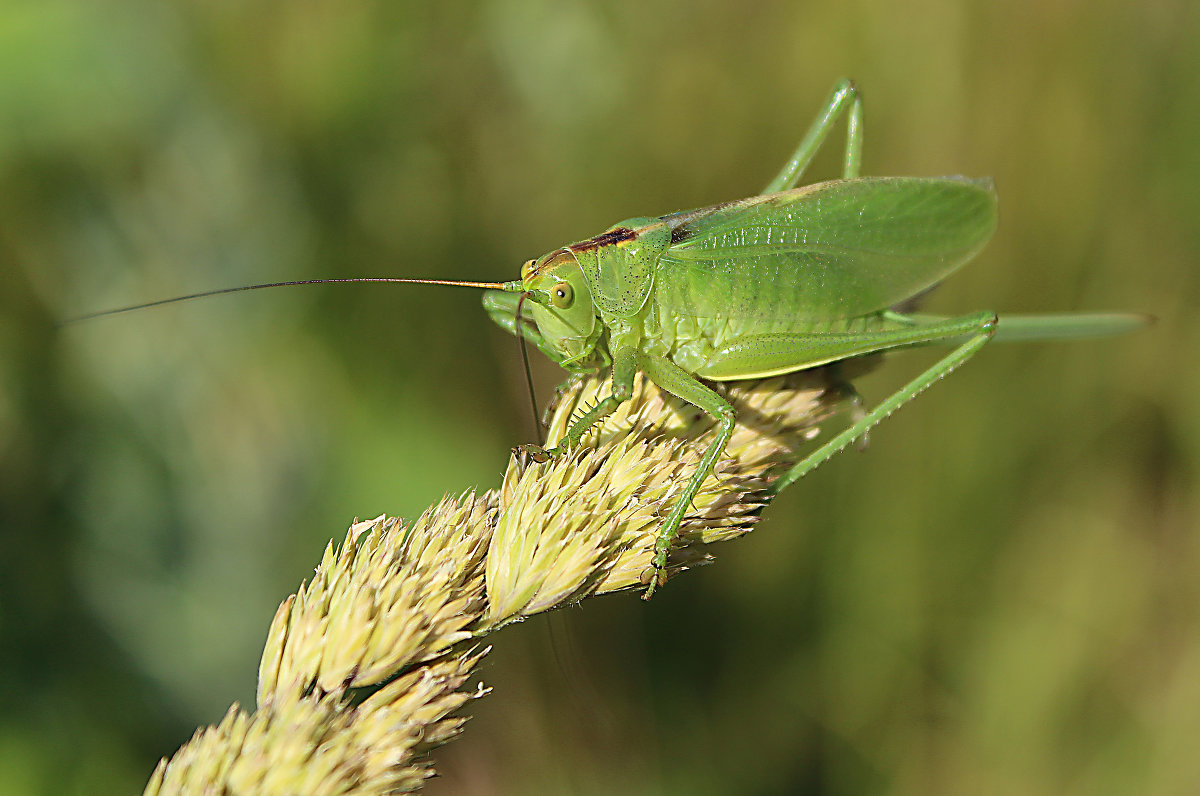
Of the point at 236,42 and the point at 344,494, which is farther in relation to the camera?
the point at 236,42

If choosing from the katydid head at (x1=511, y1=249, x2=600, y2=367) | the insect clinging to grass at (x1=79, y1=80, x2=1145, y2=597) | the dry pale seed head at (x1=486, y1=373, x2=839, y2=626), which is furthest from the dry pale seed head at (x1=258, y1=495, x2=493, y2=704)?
the katydid head at (x1=511, y1=249, x2=600, y2=367)

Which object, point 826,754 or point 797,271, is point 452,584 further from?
point 826,754

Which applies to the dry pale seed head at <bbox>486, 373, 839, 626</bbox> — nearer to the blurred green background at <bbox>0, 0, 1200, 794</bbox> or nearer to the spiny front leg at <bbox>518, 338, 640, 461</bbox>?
the spiny front leg at <bbox>518, 338, 640, 461</bbox>

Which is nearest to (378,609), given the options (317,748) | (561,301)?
(317,748)

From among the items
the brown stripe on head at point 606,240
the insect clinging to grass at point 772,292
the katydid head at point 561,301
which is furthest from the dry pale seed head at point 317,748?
the brown stripe on head at point 606,240

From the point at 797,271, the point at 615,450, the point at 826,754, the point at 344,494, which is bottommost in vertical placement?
the point at 826,754

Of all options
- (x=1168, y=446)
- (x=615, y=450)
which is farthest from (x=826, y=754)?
(x=1168, y=446)

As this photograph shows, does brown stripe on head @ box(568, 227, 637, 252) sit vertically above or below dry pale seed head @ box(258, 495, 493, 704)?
above
